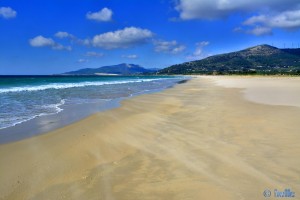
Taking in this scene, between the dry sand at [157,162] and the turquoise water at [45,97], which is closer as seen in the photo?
the dry sand at [157,162]

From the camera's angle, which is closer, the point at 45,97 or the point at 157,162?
the point at 157,162

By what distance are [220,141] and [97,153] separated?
3.18 meters

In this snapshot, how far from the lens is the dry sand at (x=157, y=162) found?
4746 mm

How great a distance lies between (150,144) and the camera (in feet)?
25.2

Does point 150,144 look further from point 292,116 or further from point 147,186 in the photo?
point 292,116

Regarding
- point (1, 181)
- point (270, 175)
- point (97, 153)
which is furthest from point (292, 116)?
point (1, 181)

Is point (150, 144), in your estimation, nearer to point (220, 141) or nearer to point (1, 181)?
point (220, 141)

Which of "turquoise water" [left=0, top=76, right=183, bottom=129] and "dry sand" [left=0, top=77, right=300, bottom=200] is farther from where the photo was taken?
"turquoise water" [left=0, top=76, right=183, bottom=129]

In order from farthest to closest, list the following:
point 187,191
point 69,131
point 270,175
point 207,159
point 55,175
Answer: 1. point 69,131
2. point 207,159
3. point 55,175
4. point 270,175
5. point 187,191

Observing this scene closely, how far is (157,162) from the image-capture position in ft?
20.2

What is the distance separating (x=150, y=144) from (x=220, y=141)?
72.2 inches

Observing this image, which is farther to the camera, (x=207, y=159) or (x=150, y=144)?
(x=150, y=144)

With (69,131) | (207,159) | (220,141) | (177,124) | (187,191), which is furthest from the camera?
(177,124)

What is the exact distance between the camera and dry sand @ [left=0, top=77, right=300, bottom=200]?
4.75 m
